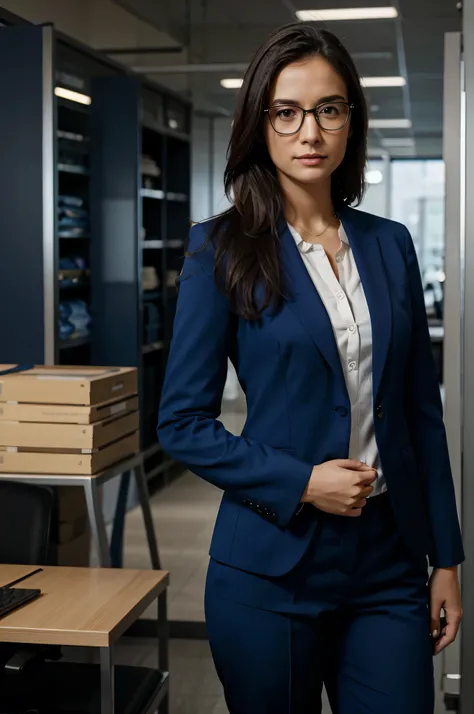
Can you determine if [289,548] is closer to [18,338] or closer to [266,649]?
[266,649]

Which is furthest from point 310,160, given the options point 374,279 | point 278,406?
point 278,406

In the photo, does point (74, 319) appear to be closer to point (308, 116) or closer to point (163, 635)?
point (163, 635)

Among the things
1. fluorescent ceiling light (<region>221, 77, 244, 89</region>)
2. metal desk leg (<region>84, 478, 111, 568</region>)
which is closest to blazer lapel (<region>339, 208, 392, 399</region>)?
metal desk leg (<region>84, 478, 111, 568</region>)

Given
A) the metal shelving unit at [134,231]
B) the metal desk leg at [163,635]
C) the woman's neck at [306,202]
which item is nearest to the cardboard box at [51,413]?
the metal desk leg at [163,635]

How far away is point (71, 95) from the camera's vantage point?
4062mm

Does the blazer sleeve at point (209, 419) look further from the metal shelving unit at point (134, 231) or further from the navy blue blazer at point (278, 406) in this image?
the metal shelving unit at point (134, 231)

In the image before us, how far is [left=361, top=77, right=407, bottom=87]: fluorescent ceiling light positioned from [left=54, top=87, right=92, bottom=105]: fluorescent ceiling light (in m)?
1.11

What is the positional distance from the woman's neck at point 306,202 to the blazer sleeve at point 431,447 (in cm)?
18

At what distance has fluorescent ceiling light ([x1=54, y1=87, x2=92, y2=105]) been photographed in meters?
3.97

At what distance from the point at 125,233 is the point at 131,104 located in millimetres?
498

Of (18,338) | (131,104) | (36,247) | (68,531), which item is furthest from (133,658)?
(131,104)

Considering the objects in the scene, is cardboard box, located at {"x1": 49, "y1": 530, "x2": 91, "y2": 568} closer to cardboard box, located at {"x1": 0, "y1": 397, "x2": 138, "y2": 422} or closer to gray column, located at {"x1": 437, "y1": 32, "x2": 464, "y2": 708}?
cardboard box, located at {"x1": 0, "y1": 397, "x2": 138, "y2": 422}

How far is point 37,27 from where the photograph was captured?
12.8 ft

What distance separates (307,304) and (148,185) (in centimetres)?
275
